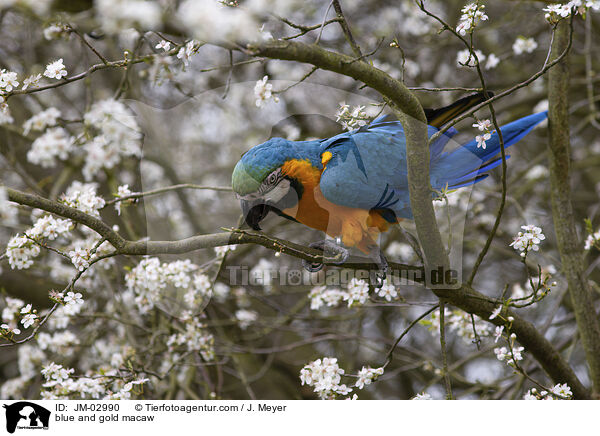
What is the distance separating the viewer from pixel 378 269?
2697mm

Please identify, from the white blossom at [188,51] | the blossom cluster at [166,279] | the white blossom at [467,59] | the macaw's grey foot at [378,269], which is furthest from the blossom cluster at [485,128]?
the blossom cluster at [166,279]

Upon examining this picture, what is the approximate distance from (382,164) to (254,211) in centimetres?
73

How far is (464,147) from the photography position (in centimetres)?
285

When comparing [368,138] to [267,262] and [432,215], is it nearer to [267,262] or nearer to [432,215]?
[432,215]

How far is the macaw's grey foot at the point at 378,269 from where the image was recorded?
2708 millimetres

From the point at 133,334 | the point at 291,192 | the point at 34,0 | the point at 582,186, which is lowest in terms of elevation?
the point at 133,334

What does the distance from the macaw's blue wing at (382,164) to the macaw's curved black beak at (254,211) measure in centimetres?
33

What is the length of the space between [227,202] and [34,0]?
302cm

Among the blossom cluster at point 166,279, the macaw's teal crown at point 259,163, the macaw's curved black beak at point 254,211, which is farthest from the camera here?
the blossom cluster at point 166,279

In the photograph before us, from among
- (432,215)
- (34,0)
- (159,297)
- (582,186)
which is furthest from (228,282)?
(582,186)

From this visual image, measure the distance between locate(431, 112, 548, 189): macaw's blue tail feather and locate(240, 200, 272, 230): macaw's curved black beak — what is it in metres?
0.90

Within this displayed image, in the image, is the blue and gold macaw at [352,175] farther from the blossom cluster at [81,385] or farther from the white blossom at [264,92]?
the blossom cluster at [81,385]
